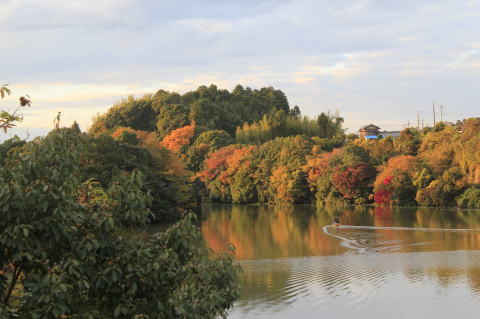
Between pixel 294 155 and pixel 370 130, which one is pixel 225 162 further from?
pixel 370 130

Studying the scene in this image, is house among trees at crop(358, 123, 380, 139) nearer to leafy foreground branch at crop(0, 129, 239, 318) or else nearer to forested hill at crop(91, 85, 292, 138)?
forested hill at crop(91, 85, 292, 138)

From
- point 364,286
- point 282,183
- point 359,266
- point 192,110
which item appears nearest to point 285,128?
point 192,110

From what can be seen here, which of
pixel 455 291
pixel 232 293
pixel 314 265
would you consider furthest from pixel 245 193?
pixel 232 293

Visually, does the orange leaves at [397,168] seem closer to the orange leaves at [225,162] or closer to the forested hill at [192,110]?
the orange leaves at [225,162]

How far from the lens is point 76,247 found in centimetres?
455

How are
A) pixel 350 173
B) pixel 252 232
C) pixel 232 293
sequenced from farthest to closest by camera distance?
1. pixel 350 173
2. pixel 252 232
3. pixel 232 293

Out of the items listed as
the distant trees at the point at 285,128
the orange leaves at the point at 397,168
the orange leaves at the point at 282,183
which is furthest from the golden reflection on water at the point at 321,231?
the distant trees at the point at 285,128

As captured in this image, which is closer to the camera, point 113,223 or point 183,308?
point 113,223

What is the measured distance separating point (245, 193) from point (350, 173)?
11411 mm

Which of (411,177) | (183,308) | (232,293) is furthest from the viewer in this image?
(411,177)

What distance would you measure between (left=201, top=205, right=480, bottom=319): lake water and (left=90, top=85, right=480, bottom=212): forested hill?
314 inches

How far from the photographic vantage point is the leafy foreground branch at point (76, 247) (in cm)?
436

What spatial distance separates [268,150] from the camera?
55625 millimetres

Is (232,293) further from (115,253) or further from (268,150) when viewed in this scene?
(268,150)
